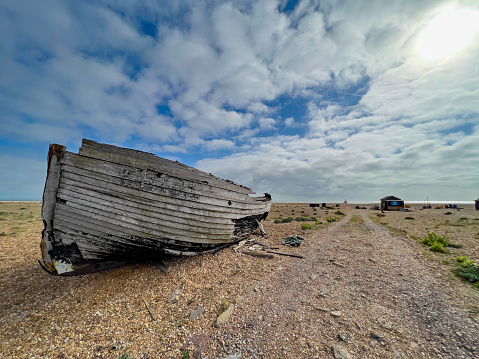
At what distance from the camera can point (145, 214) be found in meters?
5.68

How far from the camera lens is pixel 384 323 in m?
4.17

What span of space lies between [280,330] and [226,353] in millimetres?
1164

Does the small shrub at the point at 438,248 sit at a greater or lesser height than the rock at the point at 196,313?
greater

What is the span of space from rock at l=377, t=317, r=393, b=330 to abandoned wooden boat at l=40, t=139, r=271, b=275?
521cm

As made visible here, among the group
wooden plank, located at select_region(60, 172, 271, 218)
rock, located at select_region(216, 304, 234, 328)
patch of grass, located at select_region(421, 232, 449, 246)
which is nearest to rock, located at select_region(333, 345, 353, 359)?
rock, located at select_region(216, 304, 234, 328)

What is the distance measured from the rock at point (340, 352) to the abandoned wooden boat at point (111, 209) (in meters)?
4.67

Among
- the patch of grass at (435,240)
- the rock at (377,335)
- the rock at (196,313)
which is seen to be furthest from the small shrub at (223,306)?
the patch of grass at (435,240)

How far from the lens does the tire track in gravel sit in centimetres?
356

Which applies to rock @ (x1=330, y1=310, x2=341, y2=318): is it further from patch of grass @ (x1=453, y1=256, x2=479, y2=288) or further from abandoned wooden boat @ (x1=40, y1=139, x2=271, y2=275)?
patch of grass @ (x1=453, y1=256, x2=479, y2=288)

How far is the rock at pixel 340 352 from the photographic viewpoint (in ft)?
10.9

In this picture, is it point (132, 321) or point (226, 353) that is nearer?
point (226, 353)

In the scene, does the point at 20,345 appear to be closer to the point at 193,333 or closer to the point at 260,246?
the point at 193,333

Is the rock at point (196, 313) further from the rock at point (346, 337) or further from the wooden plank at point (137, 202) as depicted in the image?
the rock at point (346, 337)

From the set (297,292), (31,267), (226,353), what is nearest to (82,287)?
(31,267)
